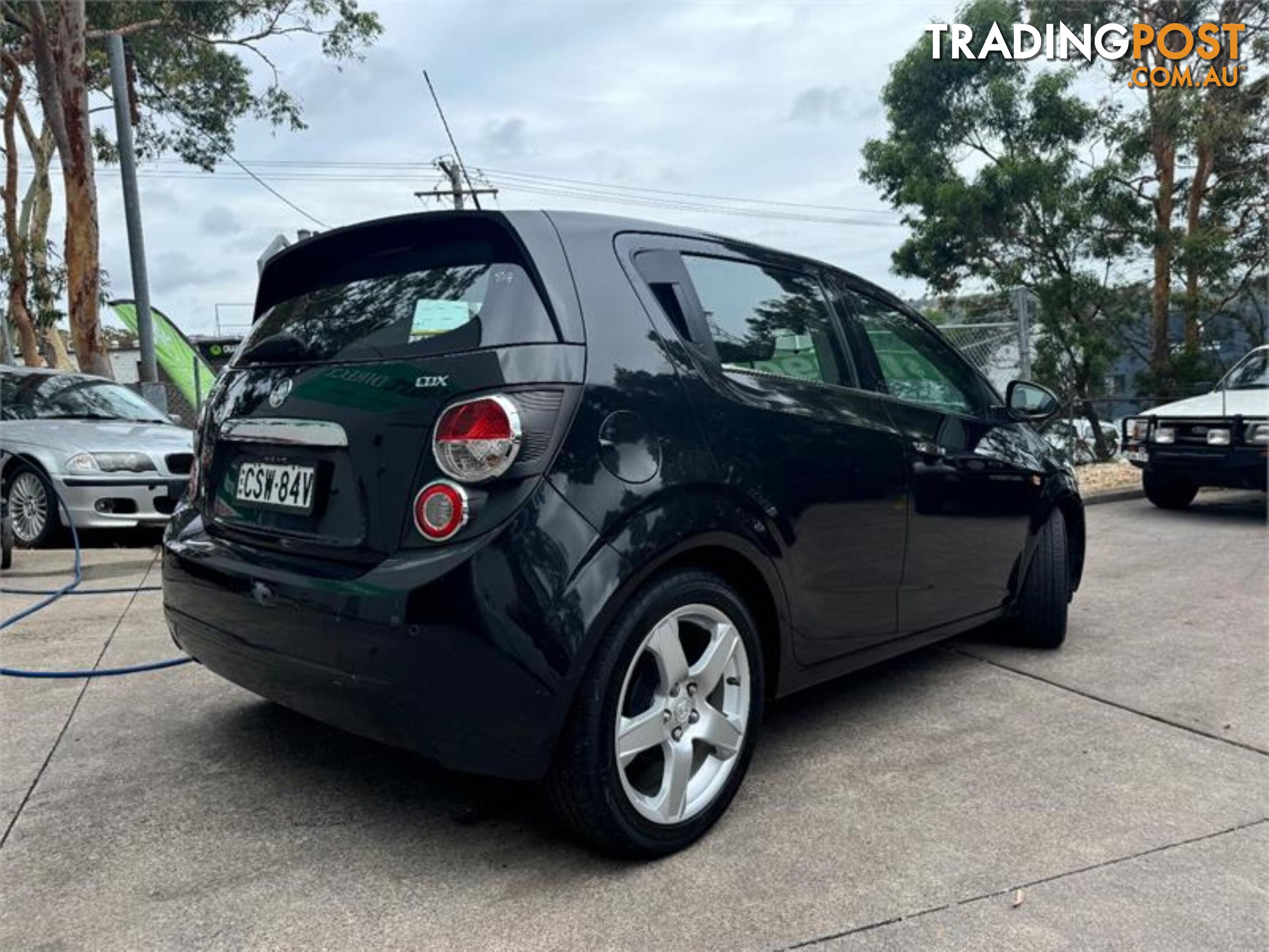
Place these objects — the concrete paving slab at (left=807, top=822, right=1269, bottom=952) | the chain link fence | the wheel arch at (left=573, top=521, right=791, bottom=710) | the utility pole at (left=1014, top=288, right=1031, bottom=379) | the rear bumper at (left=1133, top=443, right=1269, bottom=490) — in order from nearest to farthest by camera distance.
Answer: the concrete paving slab at (left=807, top=822, right=1269, bottom=952), the wheel arch at (left=573, top=521, right=791, bottom=710), the rear bumper at (left=1133, top=443, right=1269, bottom=490), the utility pole at (left=1014, top=288, right=1031, bottom=379), the chain link fence

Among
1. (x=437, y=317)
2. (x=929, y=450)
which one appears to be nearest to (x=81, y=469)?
(x=437, y=317)

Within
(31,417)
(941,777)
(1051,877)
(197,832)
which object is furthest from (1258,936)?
(31,417)

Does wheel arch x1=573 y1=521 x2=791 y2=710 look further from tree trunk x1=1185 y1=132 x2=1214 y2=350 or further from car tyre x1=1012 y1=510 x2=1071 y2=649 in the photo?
tree trunk x1=1185 y1=132 x2=1214 y2=350

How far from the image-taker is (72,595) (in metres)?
5.40

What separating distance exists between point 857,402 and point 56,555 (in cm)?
594

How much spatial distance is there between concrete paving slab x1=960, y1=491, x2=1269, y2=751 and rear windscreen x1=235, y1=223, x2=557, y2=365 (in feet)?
9.16

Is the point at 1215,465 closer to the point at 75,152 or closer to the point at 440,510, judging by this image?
the point at 440,510

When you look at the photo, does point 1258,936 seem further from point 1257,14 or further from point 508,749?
point 1257,14

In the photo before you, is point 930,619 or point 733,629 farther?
point 930,619

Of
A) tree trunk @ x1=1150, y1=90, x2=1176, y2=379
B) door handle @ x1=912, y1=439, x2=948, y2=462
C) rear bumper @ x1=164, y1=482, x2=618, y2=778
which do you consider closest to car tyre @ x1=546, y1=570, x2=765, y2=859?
rear bumper @ x1=164, y1=482, x2=618, y2=778

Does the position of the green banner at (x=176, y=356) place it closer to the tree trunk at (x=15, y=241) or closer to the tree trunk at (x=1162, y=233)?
the tree trunk at (x=15, y=241)

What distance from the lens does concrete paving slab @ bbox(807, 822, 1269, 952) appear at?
2.07 meters

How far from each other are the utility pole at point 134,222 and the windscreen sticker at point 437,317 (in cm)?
793

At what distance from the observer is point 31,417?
7.21m
